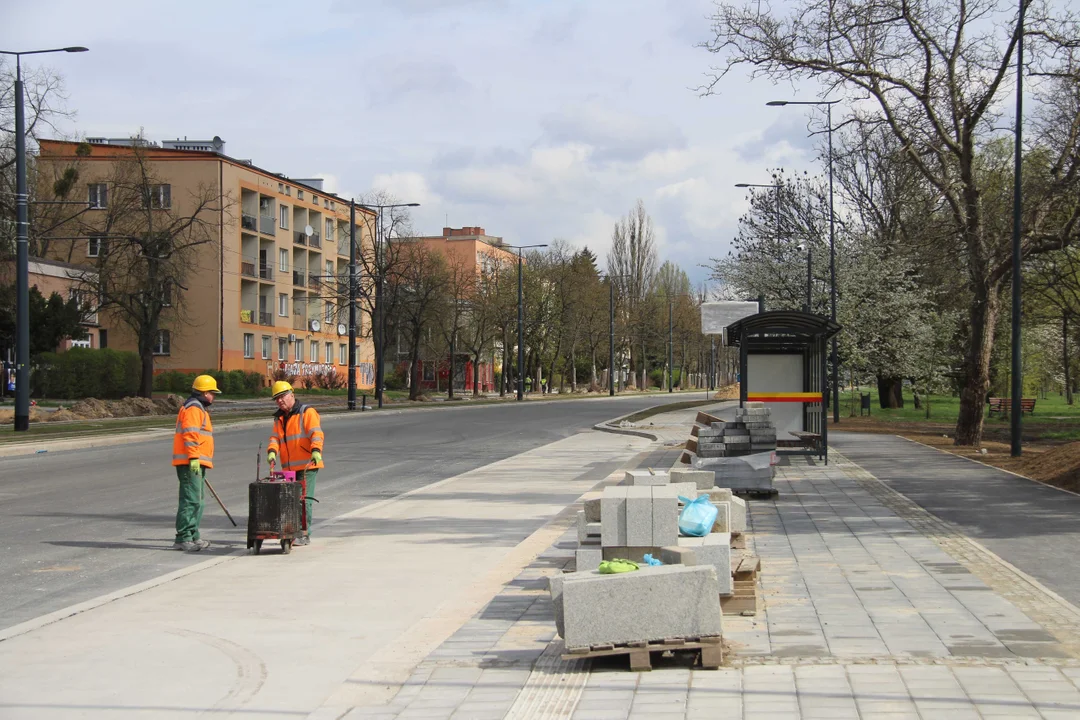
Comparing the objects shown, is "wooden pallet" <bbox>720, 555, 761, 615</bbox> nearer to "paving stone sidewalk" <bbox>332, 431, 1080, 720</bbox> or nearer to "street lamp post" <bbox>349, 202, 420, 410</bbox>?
"paving stone sidewalk" <bbox>332, 431, 1080, 720</bbox>

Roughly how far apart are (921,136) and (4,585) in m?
23.1

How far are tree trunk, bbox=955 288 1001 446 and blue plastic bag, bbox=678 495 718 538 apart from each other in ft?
66.7

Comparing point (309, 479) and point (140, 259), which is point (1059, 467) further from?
point (140, 259)

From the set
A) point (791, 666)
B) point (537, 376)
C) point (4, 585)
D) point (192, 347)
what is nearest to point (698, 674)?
point (791, 666)

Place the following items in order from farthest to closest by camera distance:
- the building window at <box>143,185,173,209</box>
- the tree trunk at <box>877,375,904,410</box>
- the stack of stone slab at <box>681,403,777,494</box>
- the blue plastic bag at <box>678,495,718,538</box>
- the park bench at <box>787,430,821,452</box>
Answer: the tree trunk at <box>877,375,904,410</box>
the building window at <box>143,185,173,209</box>
the park bench at <box>787,430,821,452</box>
the stack of stone slab at <box>681,403,777,494</box>
the blue plastic bag at <box>678,495,718,538</box>

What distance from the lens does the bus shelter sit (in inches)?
851

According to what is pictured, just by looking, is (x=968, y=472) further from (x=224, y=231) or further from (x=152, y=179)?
(x=224, y=231)

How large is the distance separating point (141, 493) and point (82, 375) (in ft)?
113

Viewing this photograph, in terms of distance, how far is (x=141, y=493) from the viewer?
17000 mm

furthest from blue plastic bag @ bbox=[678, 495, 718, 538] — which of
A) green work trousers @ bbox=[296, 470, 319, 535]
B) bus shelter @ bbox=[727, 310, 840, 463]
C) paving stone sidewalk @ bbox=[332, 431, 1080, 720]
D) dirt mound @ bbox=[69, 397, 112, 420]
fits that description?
dirt mound @ bbox=[69, 397, 112, 420]

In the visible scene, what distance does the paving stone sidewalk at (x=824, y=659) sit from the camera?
5.57 metres

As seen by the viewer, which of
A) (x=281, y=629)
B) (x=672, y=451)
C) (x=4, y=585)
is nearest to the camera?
(x=281, y=629)

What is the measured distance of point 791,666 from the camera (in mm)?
6281

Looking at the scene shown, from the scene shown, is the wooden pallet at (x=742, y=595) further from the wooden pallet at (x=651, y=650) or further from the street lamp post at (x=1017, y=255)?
the street lamp post at (x=1017, y=255)
